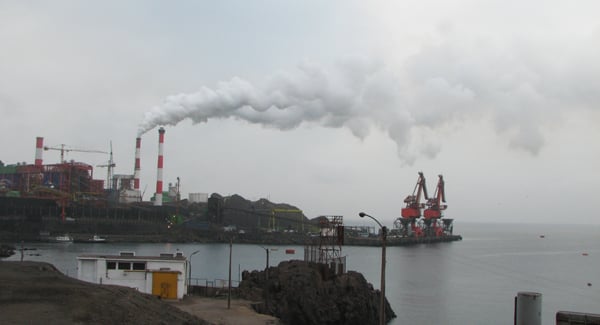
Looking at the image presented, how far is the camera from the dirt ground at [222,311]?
31.1 m

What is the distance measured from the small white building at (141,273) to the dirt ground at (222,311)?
4.67 ft

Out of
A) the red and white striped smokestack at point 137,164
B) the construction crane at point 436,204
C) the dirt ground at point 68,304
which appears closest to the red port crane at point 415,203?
the construction crane at point 436,204

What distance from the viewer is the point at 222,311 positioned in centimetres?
3344

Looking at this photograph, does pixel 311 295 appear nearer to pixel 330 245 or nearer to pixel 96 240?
pixel 330 245

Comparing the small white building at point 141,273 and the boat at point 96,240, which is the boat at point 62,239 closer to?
the boat at point 96,240

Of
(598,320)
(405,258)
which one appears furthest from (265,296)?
(405,258)

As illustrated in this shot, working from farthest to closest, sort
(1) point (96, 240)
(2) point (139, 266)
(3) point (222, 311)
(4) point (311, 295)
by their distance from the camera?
(1) point (96, 240) → (4) point (311, 295) → (2) point (139, 266) → (3) point (222, 311)

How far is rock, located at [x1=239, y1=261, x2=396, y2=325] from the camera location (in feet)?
134

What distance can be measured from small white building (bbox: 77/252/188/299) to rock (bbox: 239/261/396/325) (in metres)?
6.02

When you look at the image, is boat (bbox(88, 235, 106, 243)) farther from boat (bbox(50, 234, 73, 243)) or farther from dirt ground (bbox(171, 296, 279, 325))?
dirt ground (bbox(171, 296, 279, 325))

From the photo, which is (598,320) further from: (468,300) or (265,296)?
(468,300)

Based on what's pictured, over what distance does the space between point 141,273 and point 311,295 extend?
41.9 feet

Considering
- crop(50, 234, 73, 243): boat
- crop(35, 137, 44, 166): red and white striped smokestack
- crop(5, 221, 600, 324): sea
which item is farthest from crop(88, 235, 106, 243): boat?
crop(35, 137, 44, 166): red and white striped smokestack

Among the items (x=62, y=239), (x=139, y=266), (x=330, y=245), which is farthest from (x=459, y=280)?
(x=62, y=239)
